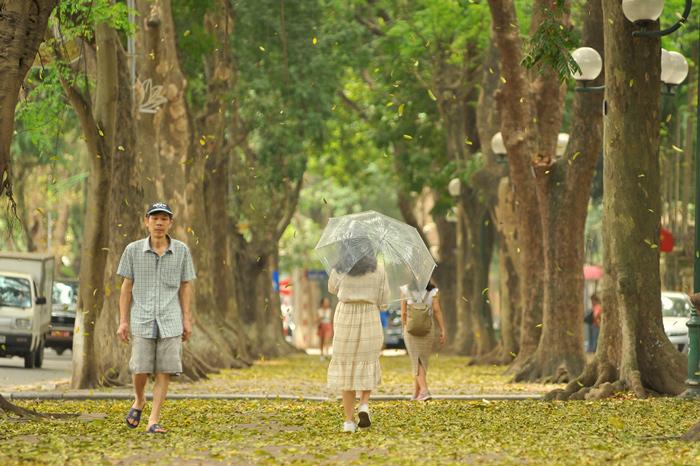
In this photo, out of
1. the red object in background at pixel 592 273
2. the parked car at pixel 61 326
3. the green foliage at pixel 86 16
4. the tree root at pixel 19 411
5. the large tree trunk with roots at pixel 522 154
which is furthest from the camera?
the red object in background at pixel 592 273

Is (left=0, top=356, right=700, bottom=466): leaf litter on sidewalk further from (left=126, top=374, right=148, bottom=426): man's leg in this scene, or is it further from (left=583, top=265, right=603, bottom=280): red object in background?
(left=583, top=265, right=603, bottom=280): red object in background

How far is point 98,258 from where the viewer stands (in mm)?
14773

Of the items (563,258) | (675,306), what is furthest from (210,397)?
(675,306)

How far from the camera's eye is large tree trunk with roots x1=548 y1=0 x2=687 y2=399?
12.8m

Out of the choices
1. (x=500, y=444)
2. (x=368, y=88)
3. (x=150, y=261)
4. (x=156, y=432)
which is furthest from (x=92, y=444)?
(x=368, y=88)

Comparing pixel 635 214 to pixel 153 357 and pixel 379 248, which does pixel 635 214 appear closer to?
pixel 379 248

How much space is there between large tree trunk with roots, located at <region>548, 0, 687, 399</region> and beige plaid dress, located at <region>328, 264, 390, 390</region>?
157 inches

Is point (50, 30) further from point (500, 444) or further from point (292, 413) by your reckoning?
point (500, 444)

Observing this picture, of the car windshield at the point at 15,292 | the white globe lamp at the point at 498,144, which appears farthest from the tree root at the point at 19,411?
the car windshield at the point at 15,292

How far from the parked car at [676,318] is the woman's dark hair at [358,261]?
43.9ft

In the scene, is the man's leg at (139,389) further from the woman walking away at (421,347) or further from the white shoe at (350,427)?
the woman walking away at (421,347)

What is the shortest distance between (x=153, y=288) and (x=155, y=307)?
164 millimetres

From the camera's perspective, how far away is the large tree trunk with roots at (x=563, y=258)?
16.8m

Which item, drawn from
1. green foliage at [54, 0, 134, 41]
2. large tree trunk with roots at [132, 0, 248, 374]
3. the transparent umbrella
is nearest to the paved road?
large tree trunk with roots at [132, 0, 248, 374]
